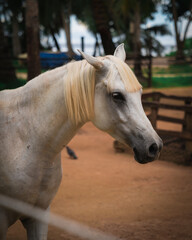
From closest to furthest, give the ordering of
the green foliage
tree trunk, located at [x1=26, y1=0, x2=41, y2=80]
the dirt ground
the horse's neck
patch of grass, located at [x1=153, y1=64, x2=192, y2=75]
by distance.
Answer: the horse's neck < the dirt ground < tree trunk, located at [x1=26, y1=0, x2=41, y2=80] < the green foliage < patch of grass, located at [x1=153, y1=64, x2=192, y2=75]

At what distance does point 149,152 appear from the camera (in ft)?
6.42

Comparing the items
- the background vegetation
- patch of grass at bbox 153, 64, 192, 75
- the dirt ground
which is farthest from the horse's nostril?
patch of grass at bbox 153, 64, 192, 75

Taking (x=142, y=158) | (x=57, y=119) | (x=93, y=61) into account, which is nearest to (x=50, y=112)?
(x=57, y=119)

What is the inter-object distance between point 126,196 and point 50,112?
2809 millimetres

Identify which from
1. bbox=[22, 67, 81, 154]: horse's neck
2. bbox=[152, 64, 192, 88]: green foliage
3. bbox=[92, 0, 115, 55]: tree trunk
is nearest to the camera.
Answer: bbox=[22, 67, 81, 154]: horse's neck

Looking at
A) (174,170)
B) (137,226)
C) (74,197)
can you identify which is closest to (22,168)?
(137,226)

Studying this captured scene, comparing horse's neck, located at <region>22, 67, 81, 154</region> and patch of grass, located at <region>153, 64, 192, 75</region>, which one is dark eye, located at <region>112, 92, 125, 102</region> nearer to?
horse's neck, located at <region>22, 67, 81, 154</region>

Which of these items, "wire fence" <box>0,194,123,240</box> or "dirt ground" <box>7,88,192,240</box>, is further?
"dirt ground" <box>7,88,192,240</box>

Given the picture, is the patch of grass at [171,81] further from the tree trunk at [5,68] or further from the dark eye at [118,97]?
the dark eye at [118,97]

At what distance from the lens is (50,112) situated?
2.21 metres

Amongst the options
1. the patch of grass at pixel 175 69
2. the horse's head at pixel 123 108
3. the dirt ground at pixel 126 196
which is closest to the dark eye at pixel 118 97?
the horse's head at pixel 123 108

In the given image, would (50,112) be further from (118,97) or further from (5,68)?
(5,68)

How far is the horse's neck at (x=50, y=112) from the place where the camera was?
2189mm

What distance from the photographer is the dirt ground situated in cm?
352
